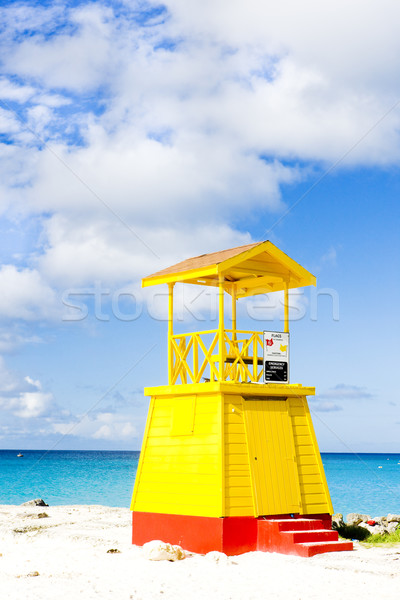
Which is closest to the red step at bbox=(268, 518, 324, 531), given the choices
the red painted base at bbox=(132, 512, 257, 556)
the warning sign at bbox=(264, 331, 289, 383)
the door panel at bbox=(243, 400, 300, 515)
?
the door panel at bbox=(243, 400, 300, 515)

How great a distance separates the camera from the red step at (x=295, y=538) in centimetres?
1431

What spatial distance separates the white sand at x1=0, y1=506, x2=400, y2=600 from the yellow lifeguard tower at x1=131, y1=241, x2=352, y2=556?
0.55m

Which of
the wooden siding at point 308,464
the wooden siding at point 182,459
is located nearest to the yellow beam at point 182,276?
the wooden siding at point 182,459

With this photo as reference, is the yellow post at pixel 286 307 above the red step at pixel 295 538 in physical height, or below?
above

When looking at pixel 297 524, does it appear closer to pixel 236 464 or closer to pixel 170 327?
pixel 236 464

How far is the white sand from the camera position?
460 inches

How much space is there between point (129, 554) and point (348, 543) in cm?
448

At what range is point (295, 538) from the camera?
47.3 ft

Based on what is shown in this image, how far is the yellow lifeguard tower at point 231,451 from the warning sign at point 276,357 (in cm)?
20

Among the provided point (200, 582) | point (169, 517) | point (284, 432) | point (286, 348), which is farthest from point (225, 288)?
point (200, 582)

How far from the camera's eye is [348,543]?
14.9 m

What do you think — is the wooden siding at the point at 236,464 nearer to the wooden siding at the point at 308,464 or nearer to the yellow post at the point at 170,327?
the wooden siding at the point at 308,464

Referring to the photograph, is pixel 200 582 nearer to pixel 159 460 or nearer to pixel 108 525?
pixel 159 460

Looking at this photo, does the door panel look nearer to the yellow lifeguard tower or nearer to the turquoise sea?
the yellow lifeguard tower
